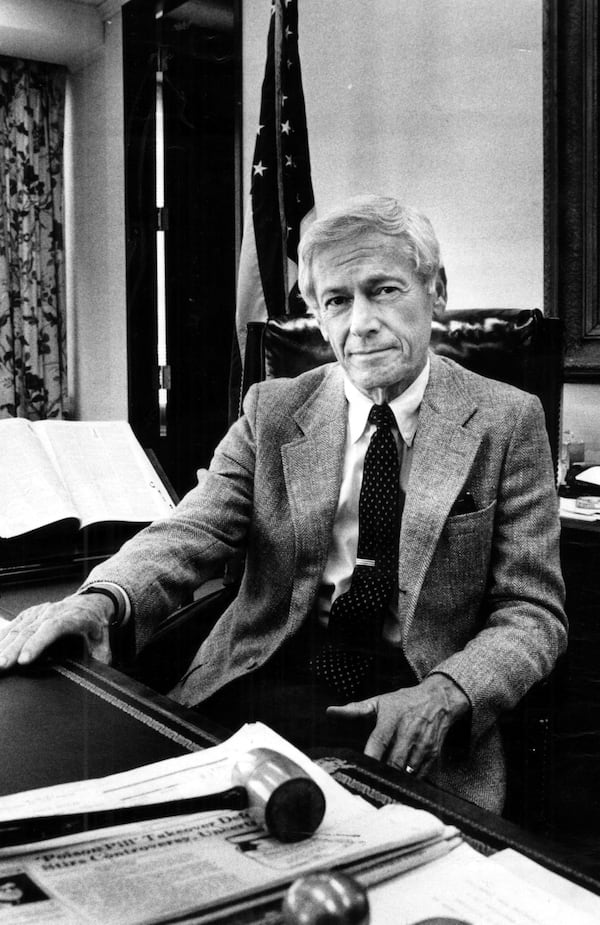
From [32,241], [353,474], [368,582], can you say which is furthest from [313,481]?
[32,241]

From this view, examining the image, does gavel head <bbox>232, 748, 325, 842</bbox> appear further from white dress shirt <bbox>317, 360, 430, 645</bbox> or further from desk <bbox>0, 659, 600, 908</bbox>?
white dress shirt <bbox>317, 360, 430, 645</bbox>

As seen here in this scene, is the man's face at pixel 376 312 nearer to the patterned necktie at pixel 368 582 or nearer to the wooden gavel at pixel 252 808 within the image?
the patterned necktie at pixel 368 582

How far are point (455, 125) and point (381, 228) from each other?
1159 mm

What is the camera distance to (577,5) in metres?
2.07

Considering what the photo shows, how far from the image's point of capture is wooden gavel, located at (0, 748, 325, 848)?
56cm

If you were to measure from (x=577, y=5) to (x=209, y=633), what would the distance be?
1.72 metres

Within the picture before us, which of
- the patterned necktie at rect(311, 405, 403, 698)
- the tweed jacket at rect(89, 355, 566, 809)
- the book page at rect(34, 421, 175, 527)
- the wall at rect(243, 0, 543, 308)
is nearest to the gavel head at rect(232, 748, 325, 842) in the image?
the tweed jacket at rect(89, 355, 566, 809)

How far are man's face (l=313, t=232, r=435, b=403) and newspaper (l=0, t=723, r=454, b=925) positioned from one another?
2.89ft

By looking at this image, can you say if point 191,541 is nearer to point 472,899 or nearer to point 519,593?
point 519,593

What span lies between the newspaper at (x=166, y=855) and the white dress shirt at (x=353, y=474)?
0.75 m

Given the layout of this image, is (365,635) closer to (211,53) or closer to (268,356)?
(268,356)

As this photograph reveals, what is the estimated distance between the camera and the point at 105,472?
1.73 meters

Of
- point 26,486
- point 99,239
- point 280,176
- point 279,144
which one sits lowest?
point 26,486

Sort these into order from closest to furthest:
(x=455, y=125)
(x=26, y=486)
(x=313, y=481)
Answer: (x=313, y=481), (x=26, y=486), (x=455, y=125)
